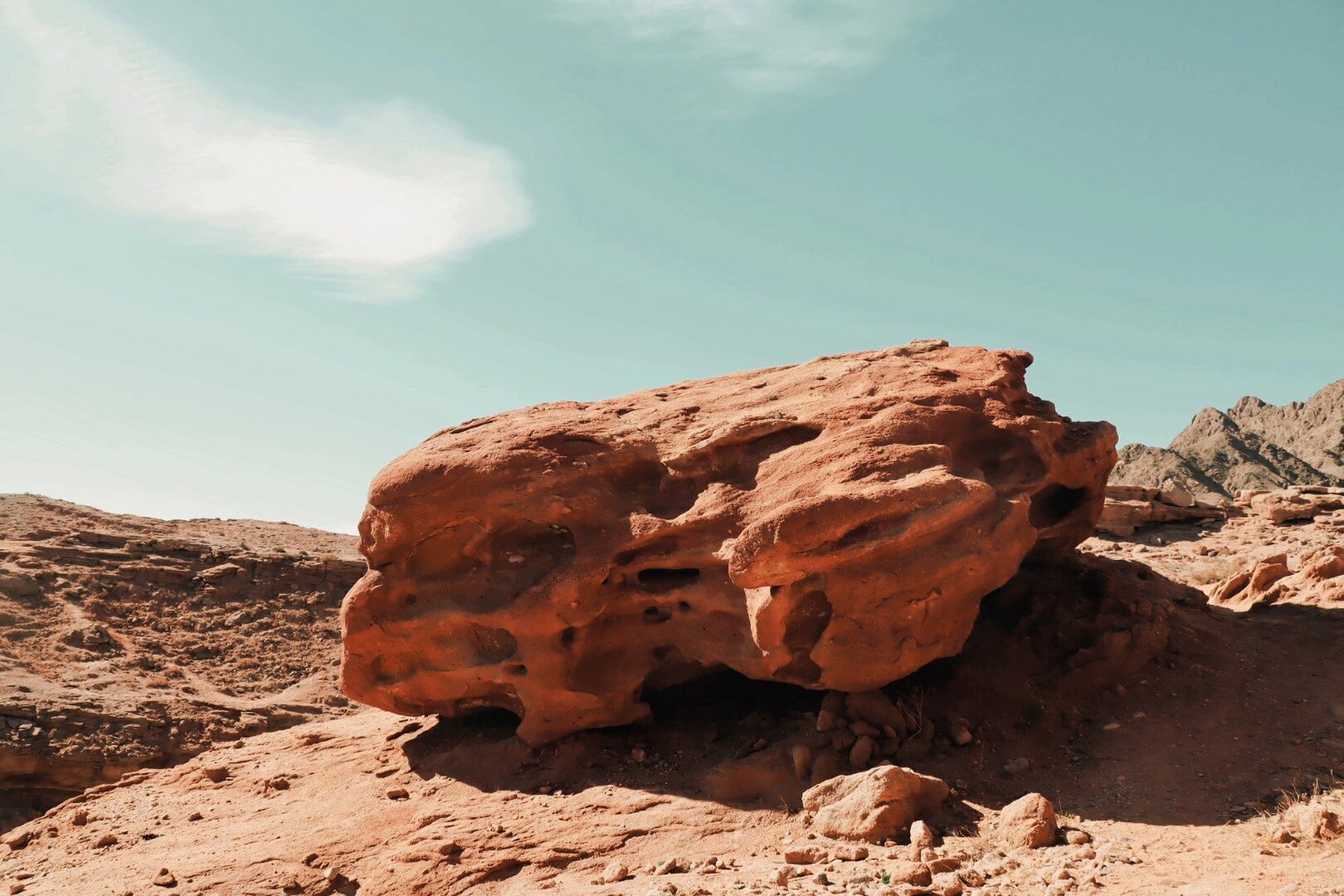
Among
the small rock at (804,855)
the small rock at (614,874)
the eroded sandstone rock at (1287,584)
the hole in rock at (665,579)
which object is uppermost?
the eroded sandstone rock at (1287,584)

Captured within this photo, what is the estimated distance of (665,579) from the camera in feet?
28.2

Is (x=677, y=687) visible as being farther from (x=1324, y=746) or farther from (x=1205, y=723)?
(x=1324, y=746)

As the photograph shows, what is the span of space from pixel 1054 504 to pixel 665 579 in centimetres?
376

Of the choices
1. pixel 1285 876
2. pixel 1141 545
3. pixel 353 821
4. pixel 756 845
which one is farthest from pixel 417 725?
pixel 1141 545

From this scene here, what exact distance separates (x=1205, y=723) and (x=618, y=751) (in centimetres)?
469

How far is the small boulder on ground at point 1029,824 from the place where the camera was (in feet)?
20.2

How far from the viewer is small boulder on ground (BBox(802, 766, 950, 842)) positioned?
6.52 meters

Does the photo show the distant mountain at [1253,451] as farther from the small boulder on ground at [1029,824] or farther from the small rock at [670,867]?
the small rock at [670,867]

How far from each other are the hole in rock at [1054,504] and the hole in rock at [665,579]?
317 centimetres

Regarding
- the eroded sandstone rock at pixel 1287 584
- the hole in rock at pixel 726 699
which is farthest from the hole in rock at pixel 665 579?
the eroded sandstone rock at pixel 1287 584

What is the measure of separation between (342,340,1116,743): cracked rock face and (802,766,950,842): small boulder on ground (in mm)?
956

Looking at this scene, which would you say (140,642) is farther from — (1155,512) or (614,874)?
(1155,512)

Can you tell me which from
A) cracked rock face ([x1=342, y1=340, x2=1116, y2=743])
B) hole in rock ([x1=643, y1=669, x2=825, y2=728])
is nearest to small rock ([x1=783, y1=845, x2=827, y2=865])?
cracked rock face ([x1=342, y1=340, x2=1116, y2=743])

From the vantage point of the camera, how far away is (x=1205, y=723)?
25.4ft
